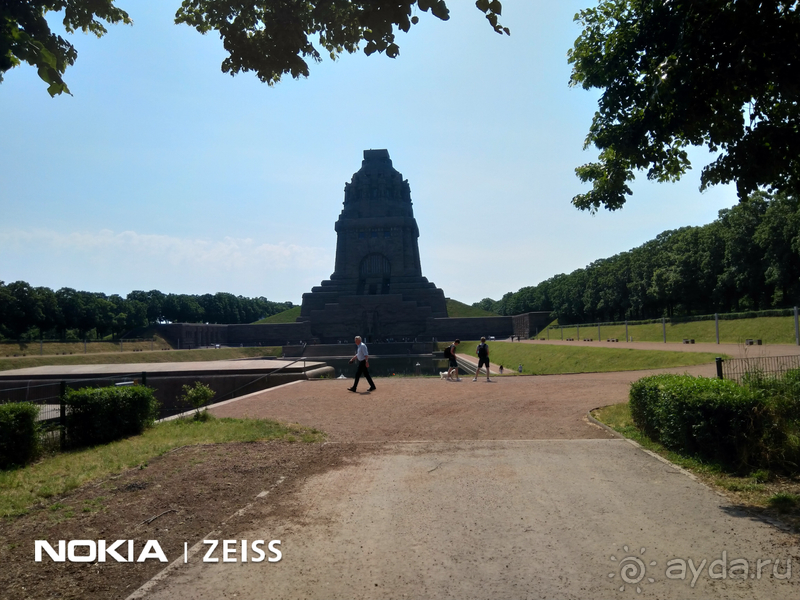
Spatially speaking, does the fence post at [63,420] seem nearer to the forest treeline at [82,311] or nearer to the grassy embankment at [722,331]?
the grassy embankment at [722,331]

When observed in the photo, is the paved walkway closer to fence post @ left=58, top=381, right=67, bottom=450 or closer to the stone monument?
fence post @ left=58, top=381, right=67, bottom=450

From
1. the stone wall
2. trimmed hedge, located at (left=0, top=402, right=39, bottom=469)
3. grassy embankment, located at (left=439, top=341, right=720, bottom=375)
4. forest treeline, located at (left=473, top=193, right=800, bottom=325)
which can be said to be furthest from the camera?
the stone wall

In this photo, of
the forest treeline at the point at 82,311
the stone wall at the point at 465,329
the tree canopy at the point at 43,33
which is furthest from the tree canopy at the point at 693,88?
the forest treeline at the point at 82,311

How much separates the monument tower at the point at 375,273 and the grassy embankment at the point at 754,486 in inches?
2095

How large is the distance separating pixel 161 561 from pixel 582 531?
10.4 ft

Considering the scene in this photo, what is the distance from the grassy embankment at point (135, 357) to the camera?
36188mm

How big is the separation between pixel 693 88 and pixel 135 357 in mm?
41578

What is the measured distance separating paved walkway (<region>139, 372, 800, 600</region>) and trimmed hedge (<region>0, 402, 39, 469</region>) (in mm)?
4427

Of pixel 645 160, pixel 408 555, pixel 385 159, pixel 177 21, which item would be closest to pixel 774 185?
pixel 645 160

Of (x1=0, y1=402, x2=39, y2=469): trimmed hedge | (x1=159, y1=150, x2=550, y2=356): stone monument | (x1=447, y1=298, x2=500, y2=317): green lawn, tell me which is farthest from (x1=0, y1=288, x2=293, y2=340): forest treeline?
(x1=0, y1=402, x2=39, y2=469): trimmed hedge

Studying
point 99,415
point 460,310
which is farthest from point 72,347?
point 99,415

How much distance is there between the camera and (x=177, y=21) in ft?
18.9

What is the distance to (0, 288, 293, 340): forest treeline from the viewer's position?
56.1 meters

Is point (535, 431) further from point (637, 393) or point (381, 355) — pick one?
point (381, 355)
